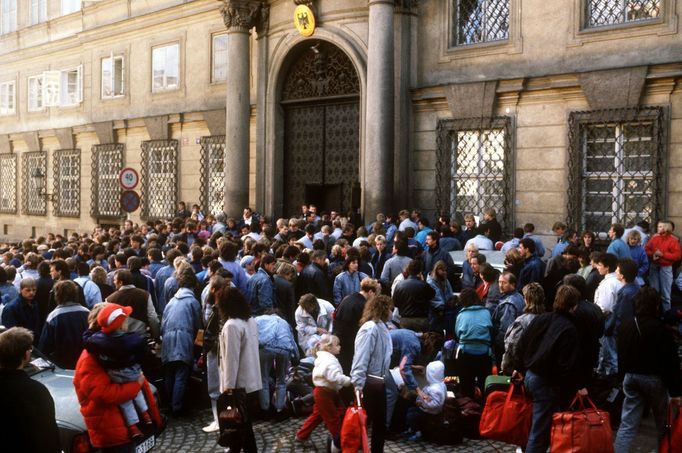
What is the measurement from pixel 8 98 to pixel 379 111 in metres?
22.1

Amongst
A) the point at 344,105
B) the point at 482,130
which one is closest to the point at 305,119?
the point at 344,105

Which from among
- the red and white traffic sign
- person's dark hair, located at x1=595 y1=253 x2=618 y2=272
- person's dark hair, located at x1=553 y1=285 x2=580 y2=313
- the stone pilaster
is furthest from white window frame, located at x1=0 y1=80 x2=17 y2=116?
person's dark hair, located at x1=553 y1=285 x2=580 y2=313

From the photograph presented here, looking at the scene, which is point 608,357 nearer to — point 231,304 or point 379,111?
point 231,304

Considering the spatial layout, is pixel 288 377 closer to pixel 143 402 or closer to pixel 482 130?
pixel 143 402

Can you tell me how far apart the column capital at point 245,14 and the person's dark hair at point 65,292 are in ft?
46.6

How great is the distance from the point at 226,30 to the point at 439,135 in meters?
8.39

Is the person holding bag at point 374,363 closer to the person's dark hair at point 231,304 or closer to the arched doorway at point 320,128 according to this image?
the person's dark hair at point 231,304

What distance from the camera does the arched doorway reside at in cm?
2016

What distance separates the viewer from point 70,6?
2998 cm

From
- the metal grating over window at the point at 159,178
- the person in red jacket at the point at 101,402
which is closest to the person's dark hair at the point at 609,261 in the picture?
the person in red jacket at the point at 101,402

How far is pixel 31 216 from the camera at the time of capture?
3167 cm

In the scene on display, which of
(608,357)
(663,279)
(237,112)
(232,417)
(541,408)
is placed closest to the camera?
(541,408)

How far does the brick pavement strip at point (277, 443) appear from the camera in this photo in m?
8.16

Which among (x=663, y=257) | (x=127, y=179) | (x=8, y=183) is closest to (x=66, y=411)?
(x=663, y=257)
